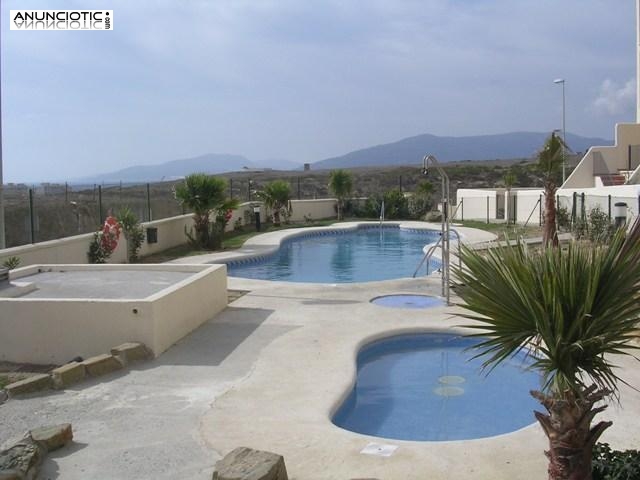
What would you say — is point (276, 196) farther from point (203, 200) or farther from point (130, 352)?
point (130, 352)

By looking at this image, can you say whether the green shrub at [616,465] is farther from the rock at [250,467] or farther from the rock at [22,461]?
the rock at [22,461]

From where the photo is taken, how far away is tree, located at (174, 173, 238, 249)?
19.2 m

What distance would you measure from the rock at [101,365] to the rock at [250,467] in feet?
9.95

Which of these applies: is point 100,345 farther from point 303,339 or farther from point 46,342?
point 303,339

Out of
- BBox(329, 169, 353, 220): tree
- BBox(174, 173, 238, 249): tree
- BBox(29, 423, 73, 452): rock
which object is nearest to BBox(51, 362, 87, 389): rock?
BBox(29, 423, 73, 452): rock

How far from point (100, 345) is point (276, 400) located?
8.85 feet

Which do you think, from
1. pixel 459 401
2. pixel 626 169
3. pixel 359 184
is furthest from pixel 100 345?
pixel 359 184

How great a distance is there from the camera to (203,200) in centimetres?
1927

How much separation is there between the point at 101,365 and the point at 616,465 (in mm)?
5196

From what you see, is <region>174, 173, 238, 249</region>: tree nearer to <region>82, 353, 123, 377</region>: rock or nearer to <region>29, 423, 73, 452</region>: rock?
<region>82, 353, 123, 377</region>: rock

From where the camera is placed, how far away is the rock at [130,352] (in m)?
7.32

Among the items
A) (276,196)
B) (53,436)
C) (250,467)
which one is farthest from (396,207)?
(250,467)

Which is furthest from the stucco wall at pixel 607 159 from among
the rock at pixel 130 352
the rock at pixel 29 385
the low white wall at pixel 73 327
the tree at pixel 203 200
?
the rock at pixel 29 385

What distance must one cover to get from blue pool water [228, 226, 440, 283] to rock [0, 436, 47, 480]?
1140 cm
